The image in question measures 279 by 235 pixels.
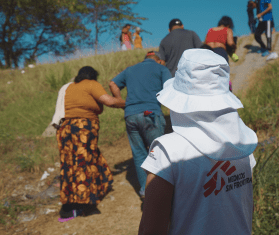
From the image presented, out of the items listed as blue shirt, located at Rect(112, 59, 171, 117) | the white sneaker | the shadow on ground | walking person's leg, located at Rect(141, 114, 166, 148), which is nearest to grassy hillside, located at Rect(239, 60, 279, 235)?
the white sneaker

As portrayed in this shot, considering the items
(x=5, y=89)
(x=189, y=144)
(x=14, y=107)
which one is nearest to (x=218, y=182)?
(x=189, y=144)

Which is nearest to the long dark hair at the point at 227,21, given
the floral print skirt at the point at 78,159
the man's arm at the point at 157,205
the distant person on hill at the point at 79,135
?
the distant person on hill at the point at 79,135

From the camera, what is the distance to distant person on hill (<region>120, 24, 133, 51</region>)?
8648 millimetres

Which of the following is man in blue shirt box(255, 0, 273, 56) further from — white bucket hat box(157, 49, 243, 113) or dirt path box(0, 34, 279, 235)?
white bucket hat box(157, 49, 243, 113)

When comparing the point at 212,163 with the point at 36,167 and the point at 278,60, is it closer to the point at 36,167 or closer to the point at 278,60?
the point at 36,167

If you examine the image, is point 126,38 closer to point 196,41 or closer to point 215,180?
point 196,41

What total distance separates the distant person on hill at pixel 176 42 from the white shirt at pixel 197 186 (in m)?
Result: 3.27

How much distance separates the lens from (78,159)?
3.01m

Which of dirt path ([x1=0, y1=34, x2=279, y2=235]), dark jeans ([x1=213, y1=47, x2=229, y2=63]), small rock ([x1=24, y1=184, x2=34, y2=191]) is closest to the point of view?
dirt path ([x1=0, y1=34, x2=279, y2=235])

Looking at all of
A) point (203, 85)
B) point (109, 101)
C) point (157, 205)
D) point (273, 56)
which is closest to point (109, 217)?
point (109, 101)

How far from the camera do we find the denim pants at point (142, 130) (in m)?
2.92

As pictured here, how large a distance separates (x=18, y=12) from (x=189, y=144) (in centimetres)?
1620

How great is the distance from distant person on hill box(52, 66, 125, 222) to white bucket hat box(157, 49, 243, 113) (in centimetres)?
202

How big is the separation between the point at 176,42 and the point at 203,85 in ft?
10.9
